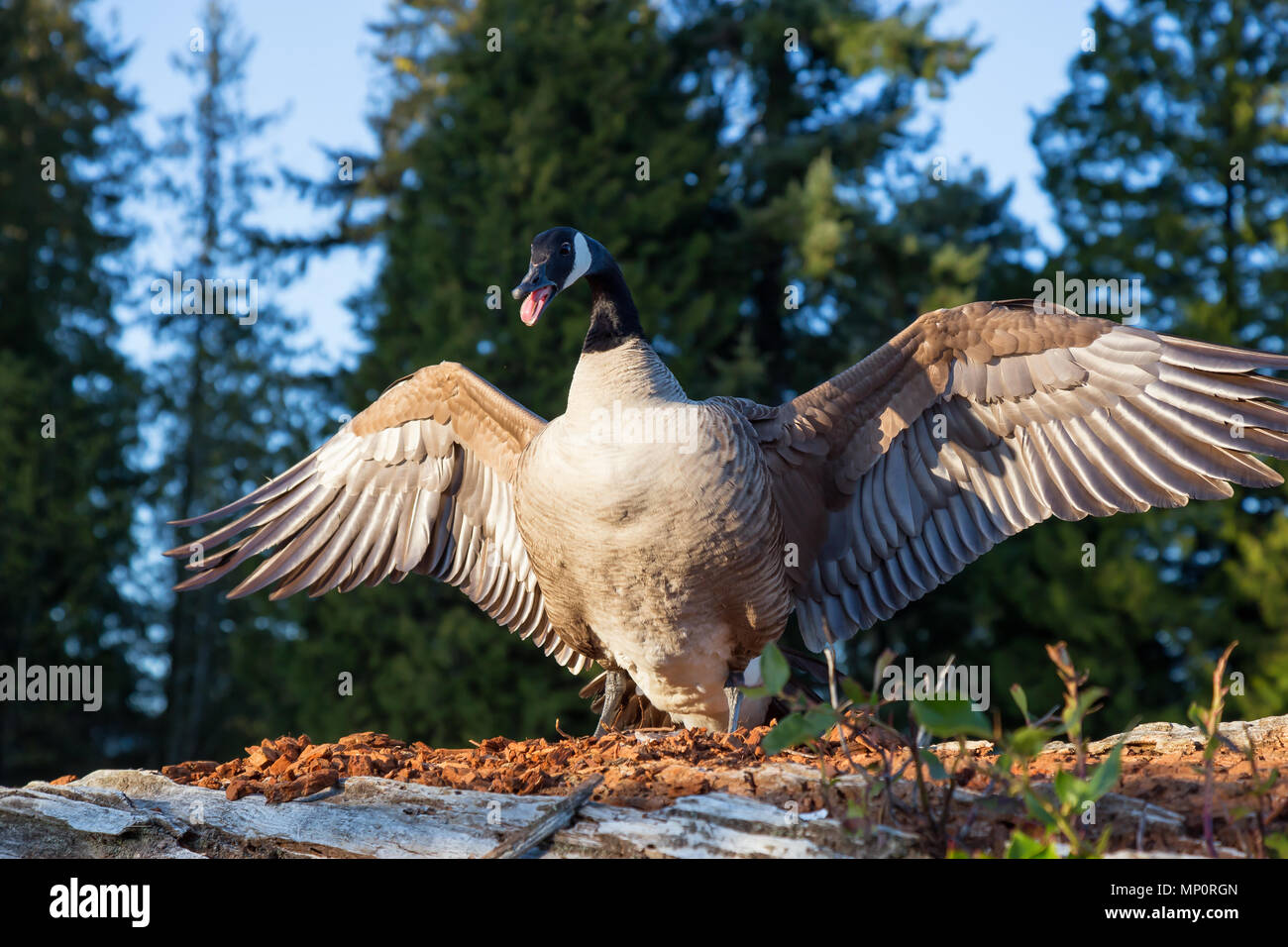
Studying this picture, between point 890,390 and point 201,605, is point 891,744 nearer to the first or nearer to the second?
point 890,390

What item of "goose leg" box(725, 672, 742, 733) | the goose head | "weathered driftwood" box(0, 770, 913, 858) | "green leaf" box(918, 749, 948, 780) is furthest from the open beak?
"green leaf" box(918, 749, 948, 780)

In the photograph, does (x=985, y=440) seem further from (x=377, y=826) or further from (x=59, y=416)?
(x=59, y=416)

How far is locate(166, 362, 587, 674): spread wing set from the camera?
729 centimetres

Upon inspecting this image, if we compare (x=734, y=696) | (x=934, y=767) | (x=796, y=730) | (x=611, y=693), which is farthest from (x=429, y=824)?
(x=611, y=693)

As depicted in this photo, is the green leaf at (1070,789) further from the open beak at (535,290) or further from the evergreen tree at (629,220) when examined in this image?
the evergreen tree at (629,220)

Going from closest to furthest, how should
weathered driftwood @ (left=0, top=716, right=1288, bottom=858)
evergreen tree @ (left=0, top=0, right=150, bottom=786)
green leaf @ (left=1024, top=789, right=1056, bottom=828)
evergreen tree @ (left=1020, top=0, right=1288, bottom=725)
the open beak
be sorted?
green leaf @ (left=1024, top=789, right=1056, bottom=828) → weathered driftwood @ (left=0, top=716, right=1288, bottom=858) → the open beak → evergreen tree @ (left=1020, top=0, right=1288, bottom=725) → evergreen tree @ (left=0, top=0, right=150, bottom=786)

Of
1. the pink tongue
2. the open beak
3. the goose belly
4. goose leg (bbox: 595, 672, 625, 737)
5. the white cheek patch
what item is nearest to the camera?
the goose belly

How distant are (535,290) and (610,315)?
0.45m

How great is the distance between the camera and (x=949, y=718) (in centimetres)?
313

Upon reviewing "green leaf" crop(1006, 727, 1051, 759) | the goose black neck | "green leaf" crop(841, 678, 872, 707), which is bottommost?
"green leaf" crop(1006, 727, 1051, 759)

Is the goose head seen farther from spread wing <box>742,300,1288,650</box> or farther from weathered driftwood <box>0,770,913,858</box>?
weathered driftwood <box>0,770,913,858</box>

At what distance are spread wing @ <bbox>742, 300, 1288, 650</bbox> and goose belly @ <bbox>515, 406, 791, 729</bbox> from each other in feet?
1.74

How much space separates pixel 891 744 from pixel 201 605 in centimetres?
2045
